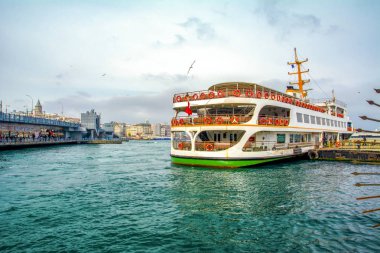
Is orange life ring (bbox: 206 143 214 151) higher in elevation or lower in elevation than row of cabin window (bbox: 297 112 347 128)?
lower

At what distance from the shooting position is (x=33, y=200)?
13.3 meters

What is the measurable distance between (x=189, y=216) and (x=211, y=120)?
1310 cm

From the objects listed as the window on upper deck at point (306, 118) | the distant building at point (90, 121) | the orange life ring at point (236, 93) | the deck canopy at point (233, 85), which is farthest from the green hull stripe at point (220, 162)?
Result: the distant building at point (90, 121)

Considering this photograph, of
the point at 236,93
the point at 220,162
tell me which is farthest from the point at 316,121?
the point at 220,162

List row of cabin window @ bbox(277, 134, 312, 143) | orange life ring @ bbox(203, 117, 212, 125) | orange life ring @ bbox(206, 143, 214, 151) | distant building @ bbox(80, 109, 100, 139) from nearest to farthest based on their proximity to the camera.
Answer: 1. orange life ring @ bbox(206, 143, 214, 151)
2. orange life ring @ bbox(203, 117, 212, 125)
3. row of cabin window @ bbox(277, 134, 312, 143)
4. distant building @ bbox(80, 109, 100, 139)

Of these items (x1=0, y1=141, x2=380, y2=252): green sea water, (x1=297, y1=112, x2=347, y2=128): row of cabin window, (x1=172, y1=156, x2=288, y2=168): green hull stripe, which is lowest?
(x1=0, y1=141, x2=380, y2=252): green sea water

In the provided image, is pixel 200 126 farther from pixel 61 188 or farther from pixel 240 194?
pixel 61 188

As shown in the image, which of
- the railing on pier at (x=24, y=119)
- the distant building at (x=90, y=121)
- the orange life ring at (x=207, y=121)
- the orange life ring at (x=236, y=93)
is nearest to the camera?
the orange life ring at (x=236, y=93)

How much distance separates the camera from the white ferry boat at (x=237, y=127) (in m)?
22.2

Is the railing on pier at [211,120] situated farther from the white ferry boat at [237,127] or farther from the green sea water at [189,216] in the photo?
the green sea water at [189,216]

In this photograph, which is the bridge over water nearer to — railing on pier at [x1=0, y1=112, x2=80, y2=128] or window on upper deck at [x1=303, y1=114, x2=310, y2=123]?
railing on pier at [x1=0, y1=112, x2=80, y2=128]

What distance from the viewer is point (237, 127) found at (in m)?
21.8

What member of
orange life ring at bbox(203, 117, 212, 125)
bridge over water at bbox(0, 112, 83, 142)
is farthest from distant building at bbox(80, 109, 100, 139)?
orange life ring at bbox(203, 117, 212, 125)

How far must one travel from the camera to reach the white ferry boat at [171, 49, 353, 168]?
2217 cm
